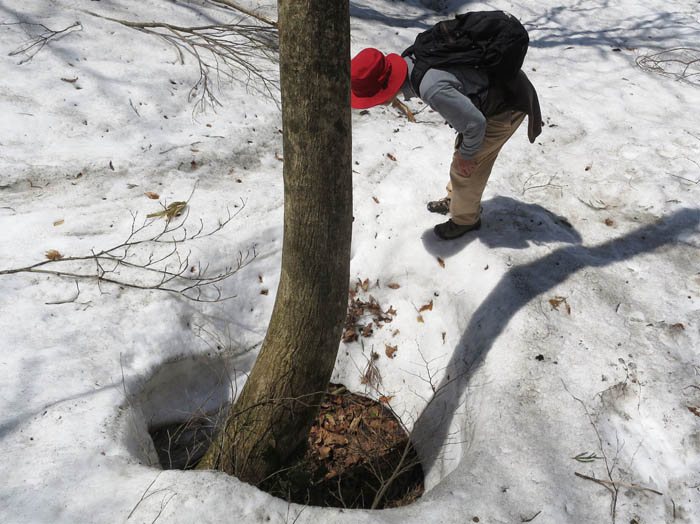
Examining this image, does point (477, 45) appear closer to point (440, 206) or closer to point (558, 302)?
point (440, 206)

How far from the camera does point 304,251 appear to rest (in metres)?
1.99

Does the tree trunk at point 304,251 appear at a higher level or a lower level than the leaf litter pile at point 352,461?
higher

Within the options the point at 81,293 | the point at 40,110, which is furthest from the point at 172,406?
the point at 40,110

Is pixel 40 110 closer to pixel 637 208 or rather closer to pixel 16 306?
pixel 16 306

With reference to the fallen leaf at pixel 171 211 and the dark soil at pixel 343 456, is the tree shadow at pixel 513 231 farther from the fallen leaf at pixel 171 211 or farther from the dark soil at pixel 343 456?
the fallen leaf at pixel 171 211

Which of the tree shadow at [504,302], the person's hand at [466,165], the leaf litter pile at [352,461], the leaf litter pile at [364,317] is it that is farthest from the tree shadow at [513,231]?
the leaf litter pile at [352,461]

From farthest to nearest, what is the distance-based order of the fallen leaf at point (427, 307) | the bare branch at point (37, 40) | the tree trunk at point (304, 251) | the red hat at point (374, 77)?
1. the bare branch at point (37, 40)
2. the fallen leaf at point (427, 307)
3. the red hat at point (374, 77)
4. the tree trunk at point (304, 251)

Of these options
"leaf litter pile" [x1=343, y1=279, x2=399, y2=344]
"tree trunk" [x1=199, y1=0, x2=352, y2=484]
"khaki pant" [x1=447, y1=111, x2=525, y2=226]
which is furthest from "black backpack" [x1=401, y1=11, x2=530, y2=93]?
"leaf litter pile" [x1=343, y1=279, x2=399, y2=344]

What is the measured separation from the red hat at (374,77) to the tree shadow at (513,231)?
141 centimetres

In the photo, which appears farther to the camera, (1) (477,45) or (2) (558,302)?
(2) (558,302)

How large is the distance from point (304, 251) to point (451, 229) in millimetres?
1801

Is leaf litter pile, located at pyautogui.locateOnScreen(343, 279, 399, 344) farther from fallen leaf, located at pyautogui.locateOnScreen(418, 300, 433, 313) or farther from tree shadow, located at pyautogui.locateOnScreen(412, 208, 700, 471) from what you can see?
tree shadow, located at pyautogui.locateOnScreen(412, 208, 700, 471)

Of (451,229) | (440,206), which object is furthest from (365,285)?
(440,206)

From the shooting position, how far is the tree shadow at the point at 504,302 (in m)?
2.84
